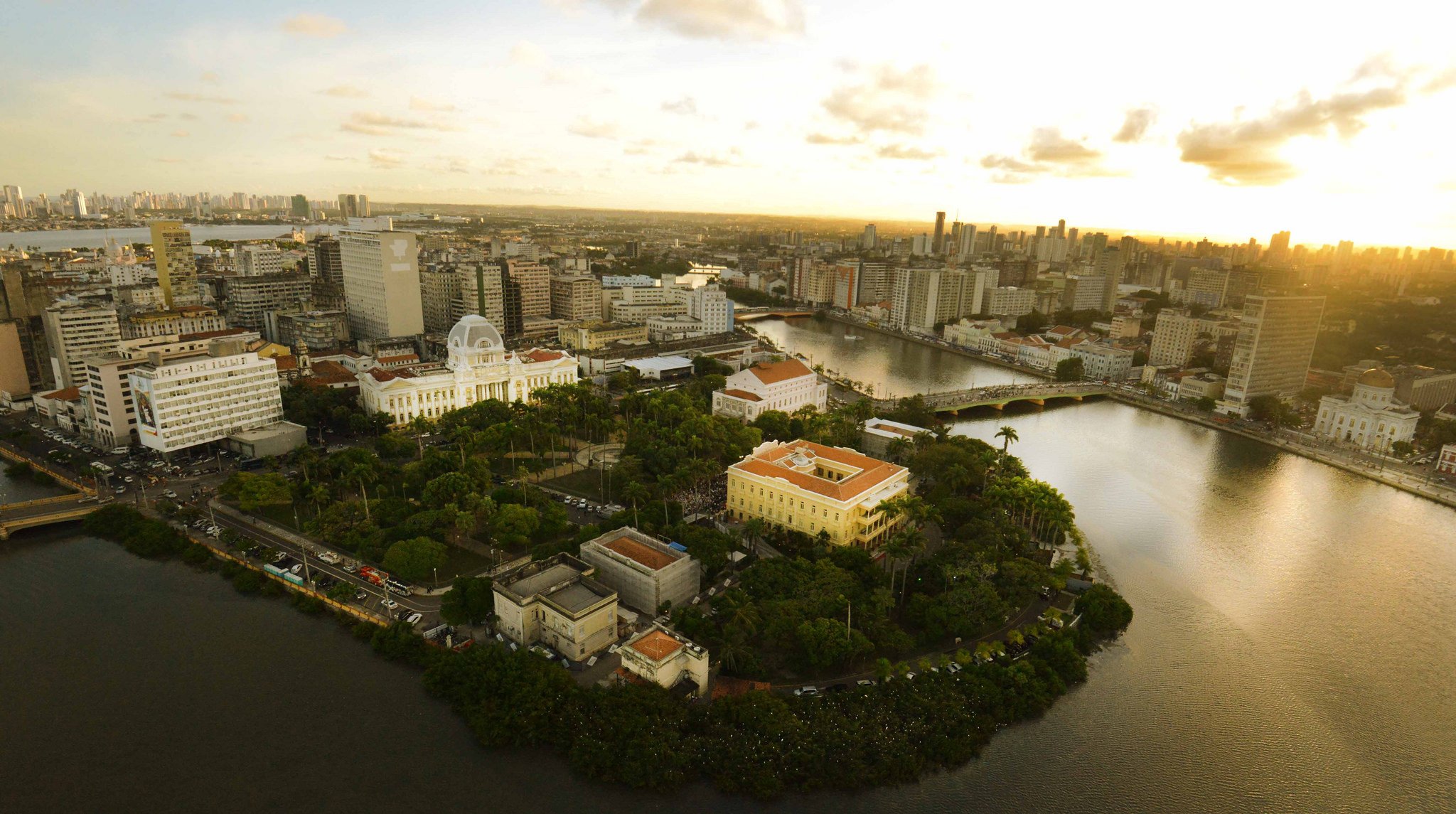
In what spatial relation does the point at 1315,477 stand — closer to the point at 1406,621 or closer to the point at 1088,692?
the point at 1406,621

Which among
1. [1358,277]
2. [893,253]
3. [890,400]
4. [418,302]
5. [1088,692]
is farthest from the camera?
[893,253]

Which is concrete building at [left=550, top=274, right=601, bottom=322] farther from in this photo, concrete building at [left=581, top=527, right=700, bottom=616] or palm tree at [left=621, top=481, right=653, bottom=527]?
concrete building at [left=581, top=527, right=700, bottom=616]

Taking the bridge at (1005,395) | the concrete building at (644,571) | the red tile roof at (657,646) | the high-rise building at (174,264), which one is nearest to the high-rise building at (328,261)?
the high-rise building at (174,264)

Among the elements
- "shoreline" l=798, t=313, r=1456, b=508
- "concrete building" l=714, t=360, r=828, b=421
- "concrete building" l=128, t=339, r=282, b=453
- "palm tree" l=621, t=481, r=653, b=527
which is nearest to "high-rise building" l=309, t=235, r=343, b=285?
"concrete building" l=128, t=339, r=282, b=453

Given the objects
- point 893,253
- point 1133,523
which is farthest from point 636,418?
point 893,253

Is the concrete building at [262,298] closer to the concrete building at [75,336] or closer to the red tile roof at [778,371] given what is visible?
the concrete building at [75,336]

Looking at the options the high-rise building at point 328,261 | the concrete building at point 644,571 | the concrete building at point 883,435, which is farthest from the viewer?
the high-rise building at point 328,261
